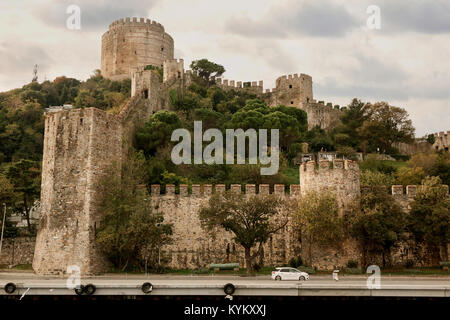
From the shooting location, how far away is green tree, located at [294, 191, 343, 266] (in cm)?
2808

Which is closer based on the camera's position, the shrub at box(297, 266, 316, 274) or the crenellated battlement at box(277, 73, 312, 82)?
Result: the shrub at box(297, 266, 316, 274)

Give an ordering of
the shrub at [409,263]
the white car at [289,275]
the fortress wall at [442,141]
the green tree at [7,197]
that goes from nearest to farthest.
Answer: the white car at [289,275] < the shrub at [409,263] < the green tree at [7,197] < the fortress wall at [442,141]

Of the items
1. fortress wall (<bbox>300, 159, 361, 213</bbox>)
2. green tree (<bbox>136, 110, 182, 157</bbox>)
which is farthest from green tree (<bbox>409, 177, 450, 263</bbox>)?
green tree (<bbox>136, 110, 182, 157</bbox>)

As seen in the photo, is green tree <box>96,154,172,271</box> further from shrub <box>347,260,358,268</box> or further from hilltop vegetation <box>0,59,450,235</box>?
shrub <box>347,260,358,268</box>

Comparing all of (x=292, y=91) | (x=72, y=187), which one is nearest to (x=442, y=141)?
(x=292, y=91)

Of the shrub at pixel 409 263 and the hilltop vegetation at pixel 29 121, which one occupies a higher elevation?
the hilltop vegetation at pixel 29 121

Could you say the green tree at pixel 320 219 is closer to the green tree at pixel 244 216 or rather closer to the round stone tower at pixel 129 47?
the green tree at pixel 244 216

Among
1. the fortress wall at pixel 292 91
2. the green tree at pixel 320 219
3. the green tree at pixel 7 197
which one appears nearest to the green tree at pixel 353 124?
the fortress wall at pixel 292 91

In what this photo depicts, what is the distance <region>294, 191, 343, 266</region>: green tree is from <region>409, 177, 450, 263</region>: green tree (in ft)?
17.1

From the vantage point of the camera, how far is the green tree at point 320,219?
28.1 metres

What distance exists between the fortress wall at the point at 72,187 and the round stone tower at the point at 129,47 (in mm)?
44837

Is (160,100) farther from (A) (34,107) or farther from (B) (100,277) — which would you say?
(B) (100,277)

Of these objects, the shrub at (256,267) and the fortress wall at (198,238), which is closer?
the shrub at (256,267)

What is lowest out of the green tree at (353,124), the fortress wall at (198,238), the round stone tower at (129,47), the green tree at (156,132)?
the fortress wall at (198,238)
